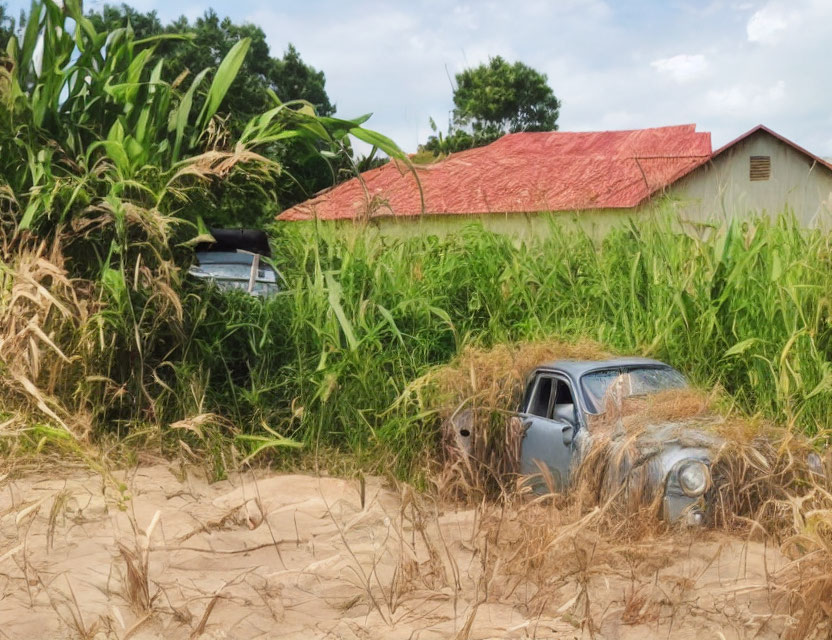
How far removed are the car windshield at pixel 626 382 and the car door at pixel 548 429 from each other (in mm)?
139

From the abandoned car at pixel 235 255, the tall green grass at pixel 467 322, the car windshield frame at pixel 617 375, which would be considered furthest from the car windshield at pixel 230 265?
the car windshield frame at pixel 617 375

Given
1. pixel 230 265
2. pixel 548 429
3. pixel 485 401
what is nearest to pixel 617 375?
pixel 548 429

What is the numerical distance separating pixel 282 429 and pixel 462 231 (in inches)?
112

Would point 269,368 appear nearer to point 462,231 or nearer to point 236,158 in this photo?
point 236,158

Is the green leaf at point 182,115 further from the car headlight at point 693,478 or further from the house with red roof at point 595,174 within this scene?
the house with red roof at point 595,174

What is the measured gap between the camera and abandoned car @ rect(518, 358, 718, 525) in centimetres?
512

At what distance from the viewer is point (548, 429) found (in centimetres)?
627

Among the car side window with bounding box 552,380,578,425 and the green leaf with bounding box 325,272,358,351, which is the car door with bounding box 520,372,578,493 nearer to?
the car side window with bounding box 552,380,578,425

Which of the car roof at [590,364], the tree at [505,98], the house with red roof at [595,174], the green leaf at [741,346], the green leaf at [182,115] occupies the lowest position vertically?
the car roof at [590,364]

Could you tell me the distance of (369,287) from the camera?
7895 mm

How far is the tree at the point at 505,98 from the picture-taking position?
4397cm

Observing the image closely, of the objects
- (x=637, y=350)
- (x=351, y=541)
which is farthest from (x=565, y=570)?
(x=637, y=350)

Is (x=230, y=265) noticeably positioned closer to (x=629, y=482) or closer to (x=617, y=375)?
(x=617, y=375)

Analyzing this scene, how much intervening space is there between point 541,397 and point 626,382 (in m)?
0.77
